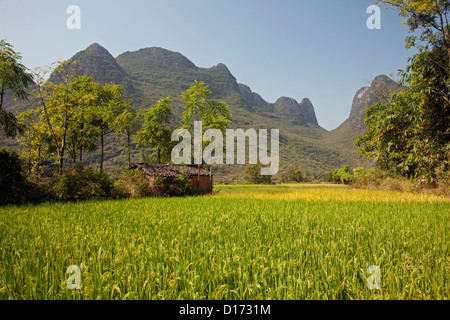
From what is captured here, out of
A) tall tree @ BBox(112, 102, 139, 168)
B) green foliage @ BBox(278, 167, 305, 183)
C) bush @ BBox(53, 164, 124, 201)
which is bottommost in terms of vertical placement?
green foliage @ BBox(278, 167, 305, 183)

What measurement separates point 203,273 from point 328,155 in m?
108

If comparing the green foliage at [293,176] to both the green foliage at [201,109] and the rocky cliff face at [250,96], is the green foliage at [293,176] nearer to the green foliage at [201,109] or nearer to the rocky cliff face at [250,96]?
the green foliage at [201,109]

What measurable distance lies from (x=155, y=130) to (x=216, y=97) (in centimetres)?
12488

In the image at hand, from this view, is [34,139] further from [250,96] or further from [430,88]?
[250,96]

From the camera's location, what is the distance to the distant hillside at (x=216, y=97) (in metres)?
82.1

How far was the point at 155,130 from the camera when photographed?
29.3m

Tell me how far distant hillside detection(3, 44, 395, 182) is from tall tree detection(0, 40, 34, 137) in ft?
104

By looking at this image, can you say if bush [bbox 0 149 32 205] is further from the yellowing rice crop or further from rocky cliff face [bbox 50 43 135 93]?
rocky cliff face [bbox 50 43 135 93]

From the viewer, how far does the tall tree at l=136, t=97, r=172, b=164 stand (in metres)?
29.0

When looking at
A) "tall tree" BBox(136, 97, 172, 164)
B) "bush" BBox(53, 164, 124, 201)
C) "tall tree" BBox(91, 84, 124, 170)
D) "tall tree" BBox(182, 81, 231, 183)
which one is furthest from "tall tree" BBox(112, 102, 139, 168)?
"bush" BBox(53, 164, 124, 201)

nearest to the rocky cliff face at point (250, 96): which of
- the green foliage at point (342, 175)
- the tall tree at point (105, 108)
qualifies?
the green foliage at point (342, 175)
